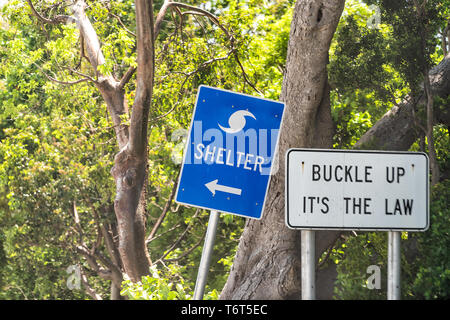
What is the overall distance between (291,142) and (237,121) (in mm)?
2926

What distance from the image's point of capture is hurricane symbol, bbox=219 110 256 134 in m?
3.90

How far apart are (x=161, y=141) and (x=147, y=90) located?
675 cm

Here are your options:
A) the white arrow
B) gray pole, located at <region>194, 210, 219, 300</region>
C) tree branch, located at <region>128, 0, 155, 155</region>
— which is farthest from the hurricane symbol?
tree branch, located at <region>128, 0, 155, 155</region>

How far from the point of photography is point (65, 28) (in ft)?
36.2

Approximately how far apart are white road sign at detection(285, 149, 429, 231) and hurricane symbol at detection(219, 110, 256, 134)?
1.23ft

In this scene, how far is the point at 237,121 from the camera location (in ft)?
12.9

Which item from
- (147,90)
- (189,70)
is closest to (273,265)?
(147,90)

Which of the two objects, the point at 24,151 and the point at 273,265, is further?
the point at 24,151

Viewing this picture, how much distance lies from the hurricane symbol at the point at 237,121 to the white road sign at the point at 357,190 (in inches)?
14.8

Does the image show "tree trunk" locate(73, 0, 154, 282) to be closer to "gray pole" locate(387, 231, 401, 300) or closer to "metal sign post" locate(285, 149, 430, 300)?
"metal sign post" locate(285, 149, 430, 300)

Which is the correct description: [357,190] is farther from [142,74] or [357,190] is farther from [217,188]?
[142,74]

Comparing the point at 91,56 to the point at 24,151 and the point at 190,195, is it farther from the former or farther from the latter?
the point at 190,195

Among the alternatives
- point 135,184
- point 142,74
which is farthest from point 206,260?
point 135,184
